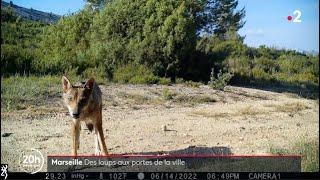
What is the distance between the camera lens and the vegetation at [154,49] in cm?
711

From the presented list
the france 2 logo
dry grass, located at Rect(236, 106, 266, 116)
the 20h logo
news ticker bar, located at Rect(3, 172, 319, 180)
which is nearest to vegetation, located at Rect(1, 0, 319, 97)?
dry grass, located at Rect(236, 106, 266, 116)

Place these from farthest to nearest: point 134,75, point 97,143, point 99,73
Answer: point 134,75
point 99,73
point 97,143

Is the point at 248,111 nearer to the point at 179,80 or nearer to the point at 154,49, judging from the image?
the point at 179,80

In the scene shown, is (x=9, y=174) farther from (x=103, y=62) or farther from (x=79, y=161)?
(x=103, y=62)

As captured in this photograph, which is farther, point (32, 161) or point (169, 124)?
point (169, 124)

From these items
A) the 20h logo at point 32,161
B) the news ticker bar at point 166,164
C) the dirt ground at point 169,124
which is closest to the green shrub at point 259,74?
the dirt ground at point 169,124

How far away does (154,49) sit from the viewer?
1027 centimetres

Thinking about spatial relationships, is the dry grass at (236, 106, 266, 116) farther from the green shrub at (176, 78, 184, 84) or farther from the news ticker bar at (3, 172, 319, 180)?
the news ticker bar at (3, 172, 319, 180)

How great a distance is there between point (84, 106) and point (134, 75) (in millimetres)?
4167

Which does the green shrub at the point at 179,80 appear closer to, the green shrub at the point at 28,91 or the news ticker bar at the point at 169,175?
the green shrub at the point at 28,91

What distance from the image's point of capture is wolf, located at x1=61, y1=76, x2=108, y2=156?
14.3ft

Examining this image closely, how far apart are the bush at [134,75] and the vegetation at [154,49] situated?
1 centimetres

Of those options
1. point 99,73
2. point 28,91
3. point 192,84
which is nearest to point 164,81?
point 192,84

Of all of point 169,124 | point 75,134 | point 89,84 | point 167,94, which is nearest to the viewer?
point 89,84
